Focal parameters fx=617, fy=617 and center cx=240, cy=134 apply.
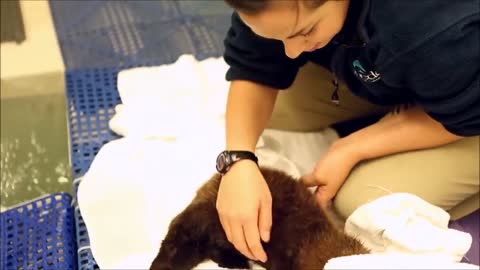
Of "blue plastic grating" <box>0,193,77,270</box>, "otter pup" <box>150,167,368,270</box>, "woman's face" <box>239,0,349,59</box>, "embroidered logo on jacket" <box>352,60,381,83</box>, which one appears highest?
"woman's face" <box>239,0,349,59</box>

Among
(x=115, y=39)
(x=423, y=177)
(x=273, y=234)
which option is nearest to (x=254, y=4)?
(x=273, y=234)

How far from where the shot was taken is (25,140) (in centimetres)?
136

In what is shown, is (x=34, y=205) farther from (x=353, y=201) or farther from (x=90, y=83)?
(x=353, y=201)

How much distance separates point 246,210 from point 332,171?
0.63 ft

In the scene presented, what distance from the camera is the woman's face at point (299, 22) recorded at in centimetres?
64

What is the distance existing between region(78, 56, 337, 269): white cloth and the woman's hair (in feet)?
1.41

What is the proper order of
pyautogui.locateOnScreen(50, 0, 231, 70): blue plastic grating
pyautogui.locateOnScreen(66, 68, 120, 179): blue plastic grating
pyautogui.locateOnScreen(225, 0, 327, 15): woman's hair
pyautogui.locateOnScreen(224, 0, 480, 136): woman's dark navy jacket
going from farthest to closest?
pyautogui.locateOnScreen(50, 0, 231, 70): blue plastic grating < pyautogui.locateOnScreen(66, 68, 120, 179): blue plastic grating < pyautogui.locateOnScreen(224, 0, 480, 136): woman's dark navy jacket < pyautogui.locateOnScreen(225, 0, 327, 15): woman's hair

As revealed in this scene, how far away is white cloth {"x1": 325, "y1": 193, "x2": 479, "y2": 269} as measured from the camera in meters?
0.80

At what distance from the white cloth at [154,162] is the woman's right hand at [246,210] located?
0.33ft

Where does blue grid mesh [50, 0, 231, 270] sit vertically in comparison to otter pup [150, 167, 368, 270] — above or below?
below

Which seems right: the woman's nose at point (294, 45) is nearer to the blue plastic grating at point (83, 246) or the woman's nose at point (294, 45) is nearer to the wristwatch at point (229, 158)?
the wristwatch at point (229, 158)

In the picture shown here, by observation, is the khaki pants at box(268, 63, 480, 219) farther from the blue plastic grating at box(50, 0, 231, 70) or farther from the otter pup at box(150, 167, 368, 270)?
the blue plastic grating at box(50, 0, 231, 70)

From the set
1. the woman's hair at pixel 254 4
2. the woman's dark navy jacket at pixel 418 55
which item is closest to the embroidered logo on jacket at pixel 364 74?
the woman's dark navy jacket at pixel 418 55

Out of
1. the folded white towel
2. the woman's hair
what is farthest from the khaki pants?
the woman's hair
